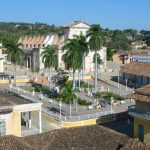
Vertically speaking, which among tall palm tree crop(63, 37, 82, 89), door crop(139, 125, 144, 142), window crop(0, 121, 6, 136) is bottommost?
door crop(139, 125, 144, 142)

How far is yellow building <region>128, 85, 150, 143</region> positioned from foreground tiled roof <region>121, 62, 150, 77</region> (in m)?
24.9

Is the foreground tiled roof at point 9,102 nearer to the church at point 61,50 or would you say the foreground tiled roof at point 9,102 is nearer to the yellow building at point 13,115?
the yellow building at point 13,115

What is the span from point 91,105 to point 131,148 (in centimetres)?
2148

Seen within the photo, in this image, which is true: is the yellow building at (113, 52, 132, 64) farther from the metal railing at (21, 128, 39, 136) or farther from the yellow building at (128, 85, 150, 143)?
the metal railing at (21, 128, 39, 136)

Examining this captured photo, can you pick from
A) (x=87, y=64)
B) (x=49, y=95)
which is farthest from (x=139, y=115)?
(x=87, y=64)

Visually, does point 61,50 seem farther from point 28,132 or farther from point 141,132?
point 28,132

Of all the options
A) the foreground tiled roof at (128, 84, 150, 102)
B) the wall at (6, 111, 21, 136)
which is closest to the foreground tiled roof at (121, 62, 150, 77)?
the foreground tiled roof at (128, 84, 150, 102)

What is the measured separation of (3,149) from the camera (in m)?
24.3

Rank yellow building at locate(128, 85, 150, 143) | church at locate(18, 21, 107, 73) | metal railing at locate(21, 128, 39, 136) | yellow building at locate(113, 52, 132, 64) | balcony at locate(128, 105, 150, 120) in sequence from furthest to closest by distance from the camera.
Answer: yellow building at locate(113, 52, 132, 64)
church at locate(18, 21, 107, 73)
yellow building at locate(128, 85, 150, 143)
balcony at locate(128, 105, 150, 120)
metal railing at locate(21, 128, 39, 136)

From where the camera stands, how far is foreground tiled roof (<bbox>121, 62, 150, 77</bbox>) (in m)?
60.6

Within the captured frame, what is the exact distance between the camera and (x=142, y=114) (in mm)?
33688

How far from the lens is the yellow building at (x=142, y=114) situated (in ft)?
110

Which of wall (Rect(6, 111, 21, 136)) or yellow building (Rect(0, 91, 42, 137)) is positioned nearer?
yellow building (Rect(0, 91, 42, 137))

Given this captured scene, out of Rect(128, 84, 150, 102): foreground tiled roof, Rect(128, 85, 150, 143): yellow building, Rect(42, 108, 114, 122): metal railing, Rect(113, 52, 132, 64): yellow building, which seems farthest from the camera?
Rect(113, 52, 132, 64): yellow building
